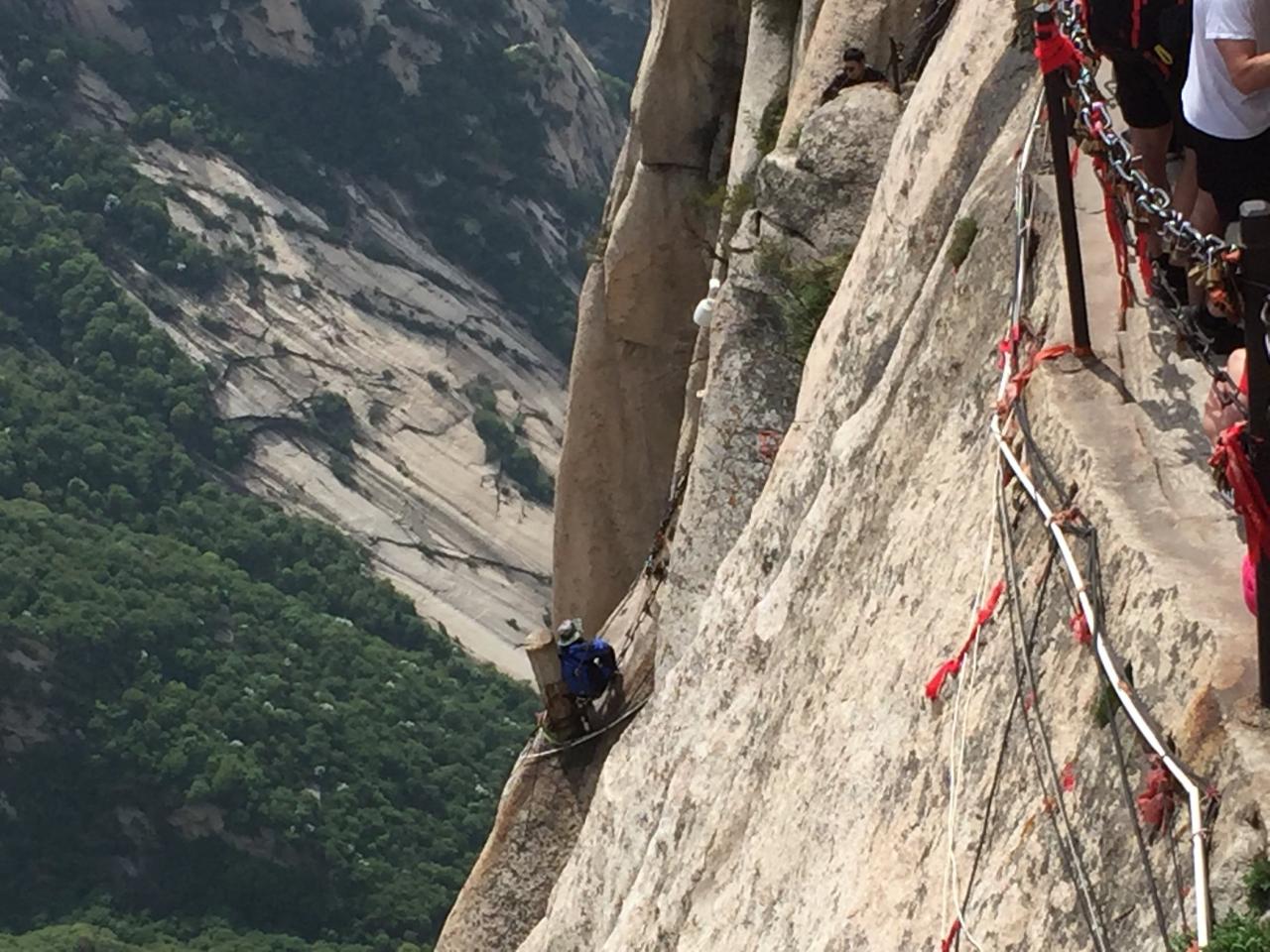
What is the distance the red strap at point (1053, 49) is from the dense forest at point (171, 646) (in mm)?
45631

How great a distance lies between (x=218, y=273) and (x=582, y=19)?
51.5 m

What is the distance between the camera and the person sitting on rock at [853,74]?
13.4 m

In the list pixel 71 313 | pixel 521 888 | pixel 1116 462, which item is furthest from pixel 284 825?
pixel 1116 462

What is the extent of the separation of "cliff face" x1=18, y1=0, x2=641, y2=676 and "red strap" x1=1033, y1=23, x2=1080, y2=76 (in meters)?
59.0

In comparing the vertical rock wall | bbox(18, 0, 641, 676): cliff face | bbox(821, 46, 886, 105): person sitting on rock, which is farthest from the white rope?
bbox(18, 0, 641, 676): cliff face

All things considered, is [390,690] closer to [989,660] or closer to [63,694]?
[63,694]

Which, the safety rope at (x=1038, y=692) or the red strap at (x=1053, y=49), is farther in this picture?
the red strap at (x=1053, y=49)

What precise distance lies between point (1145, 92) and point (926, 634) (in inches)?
82.0

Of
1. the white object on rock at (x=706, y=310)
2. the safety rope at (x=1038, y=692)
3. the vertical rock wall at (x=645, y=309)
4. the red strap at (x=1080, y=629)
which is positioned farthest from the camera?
the vertical rock wall at (x=645, y=309)

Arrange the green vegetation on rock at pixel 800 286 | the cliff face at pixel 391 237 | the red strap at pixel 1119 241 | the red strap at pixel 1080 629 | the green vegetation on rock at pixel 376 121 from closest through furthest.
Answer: the red strap at pixel 1080 629 < the red strap at pixel 1119 241 < the green vegetation on rock at pixel 800 286 < the cliff face at pixel 391 237 < the green vegetation on rock at pixel 376 121

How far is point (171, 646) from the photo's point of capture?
56812 millimetres

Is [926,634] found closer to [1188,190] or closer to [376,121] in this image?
[1188,190]

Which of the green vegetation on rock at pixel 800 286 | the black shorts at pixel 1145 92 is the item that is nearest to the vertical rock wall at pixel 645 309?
the green vegetation on rock at pixel 800 286

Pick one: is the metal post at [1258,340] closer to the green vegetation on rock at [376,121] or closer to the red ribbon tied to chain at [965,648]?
the red ribbon tied to chain at [965,648]
